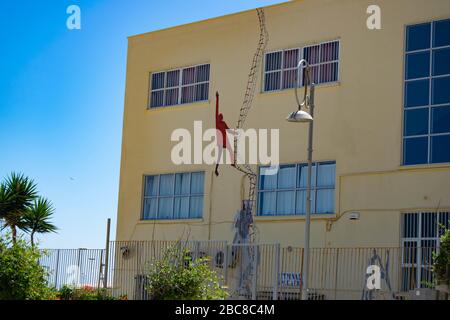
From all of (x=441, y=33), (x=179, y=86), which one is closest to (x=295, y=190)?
(x=441, y=33)

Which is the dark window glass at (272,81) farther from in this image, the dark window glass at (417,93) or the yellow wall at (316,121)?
the dark window glass at (417,93)

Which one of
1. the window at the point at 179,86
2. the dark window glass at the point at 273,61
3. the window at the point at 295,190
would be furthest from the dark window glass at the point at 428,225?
the window at the point at 179,86

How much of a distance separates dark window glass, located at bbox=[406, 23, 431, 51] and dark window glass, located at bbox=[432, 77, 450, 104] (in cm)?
114

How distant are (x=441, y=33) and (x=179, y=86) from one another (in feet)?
34.0

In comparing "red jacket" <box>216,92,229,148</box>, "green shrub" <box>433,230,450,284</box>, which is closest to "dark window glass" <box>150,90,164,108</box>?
"red jacket" <box>216,92,229,148</box>

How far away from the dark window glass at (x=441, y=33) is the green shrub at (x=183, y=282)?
10913mm

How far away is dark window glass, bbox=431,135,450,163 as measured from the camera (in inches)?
1008

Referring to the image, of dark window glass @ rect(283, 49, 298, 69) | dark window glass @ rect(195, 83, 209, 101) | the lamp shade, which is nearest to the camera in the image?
the lamp shade

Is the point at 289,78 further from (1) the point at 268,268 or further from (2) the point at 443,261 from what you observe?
(2) the point at 443,261

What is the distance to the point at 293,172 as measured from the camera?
28.8 meters

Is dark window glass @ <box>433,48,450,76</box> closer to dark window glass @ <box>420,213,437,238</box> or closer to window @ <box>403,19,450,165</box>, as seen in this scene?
window @ <box>403,19,450,165</box>
